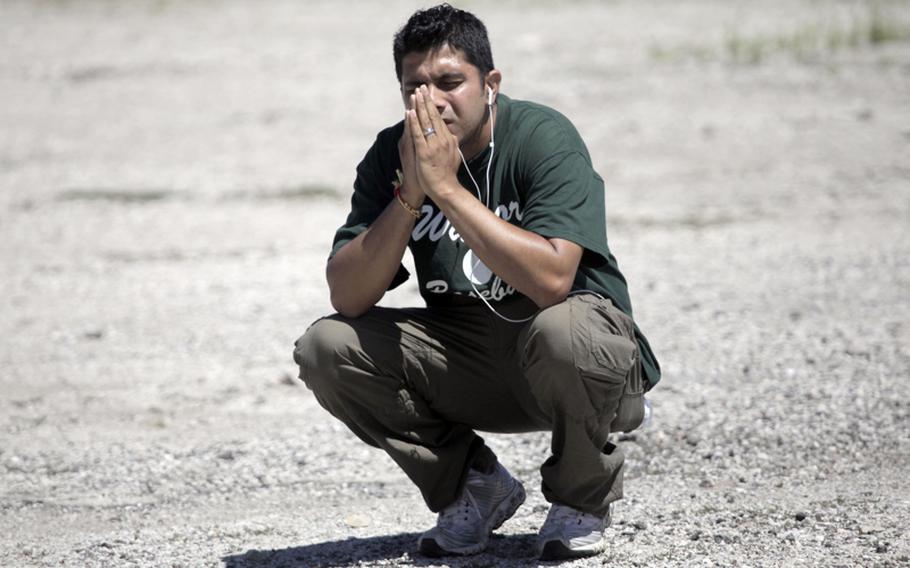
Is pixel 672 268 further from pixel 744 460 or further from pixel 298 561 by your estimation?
pixel 298 561

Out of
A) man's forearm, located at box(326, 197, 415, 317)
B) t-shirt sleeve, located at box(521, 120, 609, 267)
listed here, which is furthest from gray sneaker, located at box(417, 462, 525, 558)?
t-shirt sleeve, located at box(521, 120, 609, 267)

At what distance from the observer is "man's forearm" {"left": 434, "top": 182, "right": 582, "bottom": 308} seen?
3600mm

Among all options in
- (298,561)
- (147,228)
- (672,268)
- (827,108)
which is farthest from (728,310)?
(827,108)

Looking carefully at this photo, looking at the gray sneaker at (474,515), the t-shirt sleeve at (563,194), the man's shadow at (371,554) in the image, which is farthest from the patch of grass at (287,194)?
the t-shirt sleeve at (563,194)

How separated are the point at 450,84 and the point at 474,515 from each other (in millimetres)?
1287

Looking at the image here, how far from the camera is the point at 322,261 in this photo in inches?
342

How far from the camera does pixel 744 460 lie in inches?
190

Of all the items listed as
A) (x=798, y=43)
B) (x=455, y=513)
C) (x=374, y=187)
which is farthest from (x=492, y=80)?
(x=798, y=43)

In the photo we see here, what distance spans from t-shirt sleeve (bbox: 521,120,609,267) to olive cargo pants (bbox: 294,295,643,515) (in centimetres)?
Answer: 19

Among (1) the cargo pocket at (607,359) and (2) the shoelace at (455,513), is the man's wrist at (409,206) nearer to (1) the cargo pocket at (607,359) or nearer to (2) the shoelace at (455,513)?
(1) the cargo pocket at (607,359)

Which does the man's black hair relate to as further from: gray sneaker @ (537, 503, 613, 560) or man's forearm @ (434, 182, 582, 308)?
gray sneaker @ (537, 503, 613, 560)

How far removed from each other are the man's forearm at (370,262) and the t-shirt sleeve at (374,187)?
100mm

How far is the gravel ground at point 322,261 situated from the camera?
14.5 feet

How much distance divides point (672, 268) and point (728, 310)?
109 centimetres
